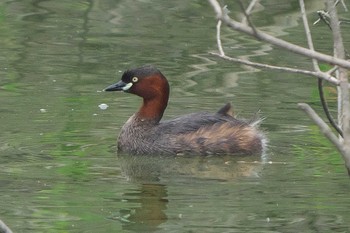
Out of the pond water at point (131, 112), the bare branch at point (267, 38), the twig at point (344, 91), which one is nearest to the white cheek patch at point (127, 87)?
the pond water at point (131, 112)

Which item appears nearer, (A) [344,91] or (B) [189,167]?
(A) [344,91]

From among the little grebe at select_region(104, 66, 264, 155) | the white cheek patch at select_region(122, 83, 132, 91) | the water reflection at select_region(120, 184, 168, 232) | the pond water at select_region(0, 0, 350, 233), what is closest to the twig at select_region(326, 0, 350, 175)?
the pond water at select_region(0, 0, 350, 233)

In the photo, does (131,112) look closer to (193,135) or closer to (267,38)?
(193,135)

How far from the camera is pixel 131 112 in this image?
10953mm

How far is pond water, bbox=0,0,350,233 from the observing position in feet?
24.6

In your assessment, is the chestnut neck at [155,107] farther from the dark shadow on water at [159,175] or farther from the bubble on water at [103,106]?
the bubble on water at [103,106]

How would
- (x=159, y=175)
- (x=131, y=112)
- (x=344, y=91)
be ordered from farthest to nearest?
1. (x=131, y=112)
2. (x=159, y=175)
3. (x=344, y=91)

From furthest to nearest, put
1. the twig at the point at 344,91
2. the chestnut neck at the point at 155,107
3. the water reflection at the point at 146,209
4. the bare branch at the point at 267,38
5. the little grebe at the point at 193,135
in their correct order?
the chestnut neck at the point at 155,107, the little grebe at the point at 193,135, the water reflection at the point at 146,209, the twig at the point at 344,91, the bare branch at the point at 267,38

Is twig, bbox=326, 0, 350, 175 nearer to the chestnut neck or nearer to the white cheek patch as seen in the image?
the chestnut neck

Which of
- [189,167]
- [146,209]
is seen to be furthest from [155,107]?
[146,209]

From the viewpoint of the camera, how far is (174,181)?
337 inches

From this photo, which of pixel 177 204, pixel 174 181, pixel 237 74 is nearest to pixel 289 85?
pixel 237 74

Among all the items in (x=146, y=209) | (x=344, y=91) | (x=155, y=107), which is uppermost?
(x=344, y=91)

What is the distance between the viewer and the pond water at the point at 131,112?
7.49 metres
